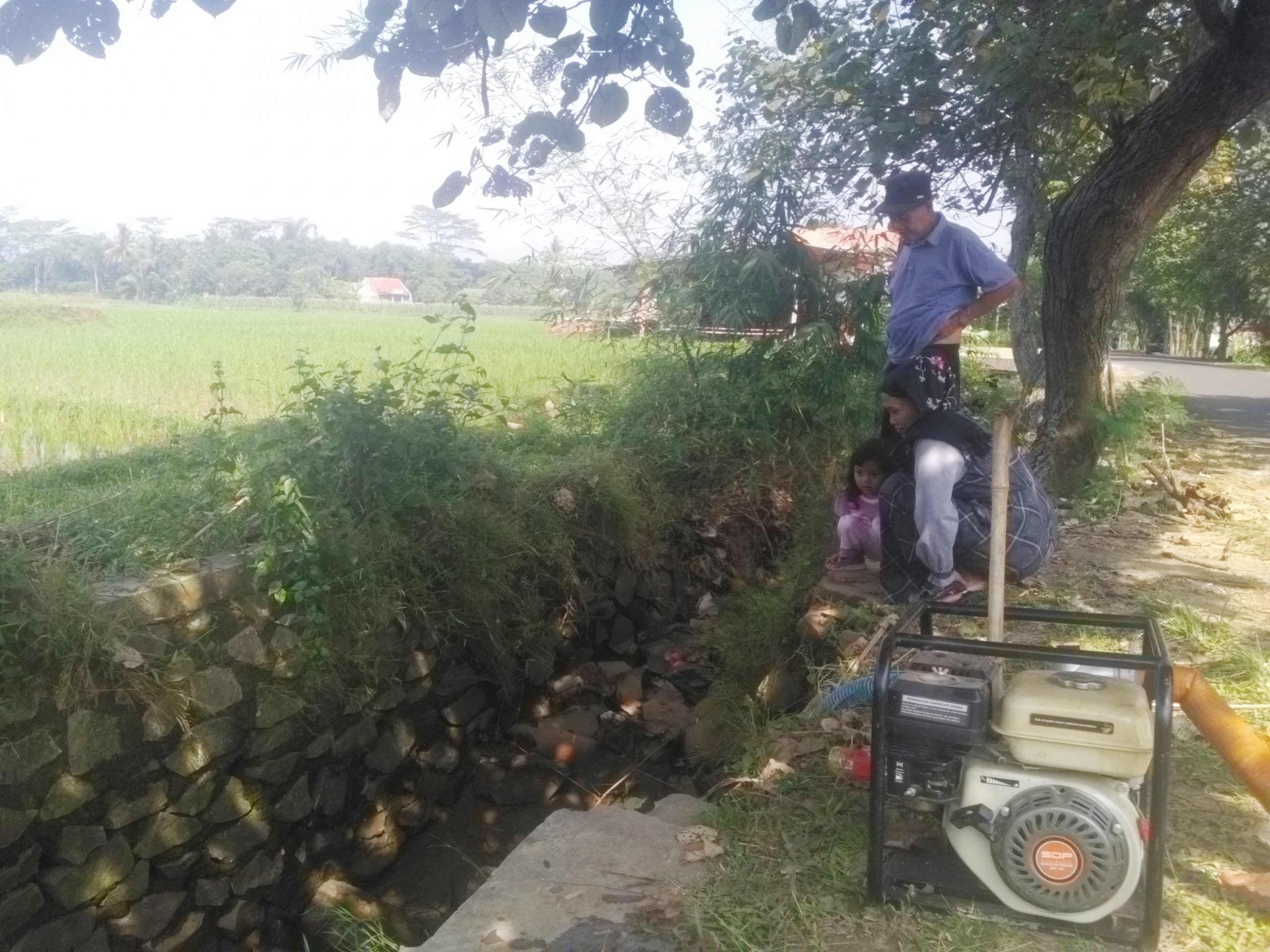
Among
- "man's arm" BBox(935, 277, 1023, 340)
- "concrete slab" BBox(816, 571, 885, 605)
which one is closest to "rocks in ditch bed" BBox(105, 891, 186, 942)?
"concrete slab" BBox(816, 571, 885, 605)

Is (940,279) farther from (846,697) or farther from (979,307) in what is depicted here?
(846,697)

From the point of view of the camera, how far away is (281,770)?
4.27 m

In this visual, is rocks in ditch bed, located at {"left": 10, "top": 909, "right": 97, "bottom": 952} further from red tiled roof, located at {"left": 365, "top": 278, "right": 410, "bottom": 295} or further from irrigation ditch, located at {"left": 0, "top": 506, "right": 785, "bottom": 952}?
red tiled roof, located at {"left": 365, "top": 278, "right": 410, "bottom": 295}

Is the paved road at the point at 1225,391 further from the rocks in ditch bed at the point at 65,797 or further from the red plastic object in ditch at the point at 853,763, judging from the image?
the rocks in ditch bed at the point at 65,797

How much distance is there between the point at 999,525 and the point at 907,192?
82.5 inches

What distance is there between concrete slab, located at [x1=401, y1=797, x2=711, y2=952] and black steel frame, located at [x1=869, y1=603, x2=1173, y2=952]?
586mm

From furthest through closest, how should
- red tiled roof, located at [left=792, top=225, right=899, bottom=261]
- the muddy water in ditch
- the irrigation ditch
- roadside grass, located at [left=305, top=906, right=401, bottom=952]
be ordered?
1. red tiled roof, located at [left=792, top=225, right=899, bottom=261]
2. the muddy water in ditch
3. roadside grass, located at [left=305, top=906, right=401, bottom=952]
4. the irrigation ditch

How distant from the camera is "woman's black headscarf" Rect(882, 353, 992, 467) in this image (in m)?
3.83

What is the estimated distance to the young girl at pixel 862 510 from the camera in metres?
4.50

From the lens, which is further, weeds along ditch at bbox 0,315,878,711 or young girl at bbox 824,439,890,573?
young girl at bbox 824,439,890,573

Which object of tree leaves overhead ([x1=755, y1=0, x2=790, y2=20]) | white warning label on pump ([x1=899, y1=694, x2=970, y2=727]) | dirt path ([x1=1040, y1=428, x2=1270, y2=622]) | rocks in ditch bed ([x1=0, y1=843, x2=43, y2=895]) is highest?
tree leaves overhead ([x1=755, y1=0, x2=790, y2=20])

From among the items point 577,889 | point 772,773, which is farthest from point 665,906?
point 772,773

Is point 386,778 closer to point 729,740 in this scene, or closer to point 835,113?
point 729,740

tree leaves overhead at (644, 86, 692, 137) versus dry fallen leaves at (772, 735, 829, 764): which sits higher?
tree leaves overhead at (644, 86, 692, 137)
